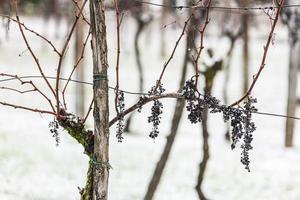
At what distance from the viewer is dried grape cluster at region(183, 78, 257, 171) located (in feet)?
12.9

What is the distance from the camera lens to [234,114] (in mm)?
4004

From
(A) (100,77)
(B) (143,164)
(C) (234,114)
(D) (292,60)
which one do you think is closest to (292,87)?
(D) (292,60)

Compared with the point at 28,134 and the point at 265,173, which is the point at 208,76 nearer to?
the point at 265,173

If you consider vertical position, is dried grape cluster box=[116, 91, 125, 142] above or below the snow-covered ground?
below

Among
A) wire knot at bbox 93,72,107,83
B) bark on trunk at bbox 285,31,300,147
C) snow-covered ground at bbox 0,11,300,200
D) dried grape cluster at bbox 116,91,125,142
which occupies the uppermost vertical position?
bark on trunk at bbox 285,31,300,147

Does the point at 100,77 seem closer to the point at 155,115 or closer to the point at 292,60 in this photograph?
the point at 155,115

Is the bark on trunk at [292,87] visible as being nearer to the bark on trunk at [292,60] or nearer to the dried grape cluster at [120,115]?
the bark on trunk at [292,60]

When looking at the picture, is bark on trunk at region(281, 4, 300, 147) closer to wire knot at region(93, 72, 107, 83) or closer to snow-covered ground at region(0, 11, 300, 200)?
snow-covered ground at region(0, 11, 300, 200)

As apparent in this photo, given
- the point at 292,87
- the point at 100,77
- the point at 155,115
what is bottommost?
the point at 155,115

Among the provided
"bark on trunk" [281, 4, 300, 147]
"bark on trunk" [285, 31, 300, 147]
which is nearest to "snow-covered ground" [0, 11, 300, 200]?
"bark on trunk" [285, 31, 300, 147]

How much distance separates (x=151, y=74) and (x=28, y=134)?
14903 mm

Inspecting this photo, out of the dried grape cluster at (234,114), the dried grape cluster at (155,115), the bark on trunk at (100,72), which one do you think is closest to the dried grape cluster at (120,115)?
the bark on trunk at (100,72)

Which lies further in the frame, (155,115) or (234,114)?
(155,115)

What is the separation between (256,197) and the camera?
32.0ft
